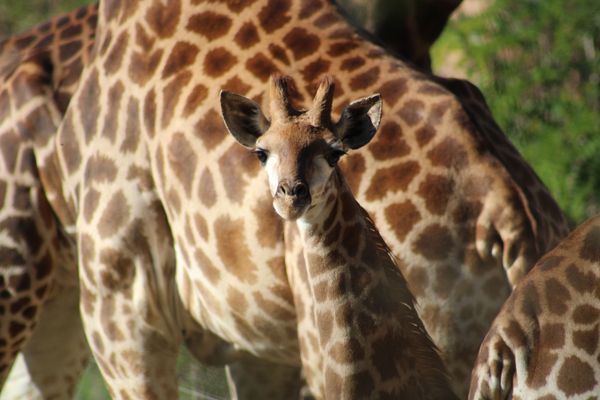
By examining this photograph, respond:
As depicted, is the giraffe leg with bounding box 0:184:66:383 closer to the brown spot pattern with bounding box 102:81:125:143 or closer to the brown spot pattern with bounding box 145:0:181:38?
the brown spot pattern with bounding box 102:81:125:143

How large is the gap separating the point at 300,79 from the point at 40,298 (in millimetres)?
1989

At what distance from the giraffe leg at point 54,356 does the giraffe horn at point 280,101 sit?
2.69 m

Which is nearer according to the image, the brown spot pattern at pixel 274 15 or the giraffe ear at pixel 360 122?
the giraffe ear at pixel 360 122

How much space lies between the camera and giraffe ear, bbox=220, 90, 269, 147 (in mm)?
5000

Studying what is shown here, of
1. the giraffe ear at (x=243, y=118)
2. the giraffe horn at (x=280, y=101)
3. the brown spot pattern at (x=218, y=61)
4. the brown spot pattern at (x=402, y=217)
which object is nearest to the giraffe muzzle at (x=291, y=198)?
the giraffe horn at (x=280, y=101)

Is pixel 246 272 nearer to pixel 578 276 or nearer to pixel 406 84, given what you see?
pixel 406 84

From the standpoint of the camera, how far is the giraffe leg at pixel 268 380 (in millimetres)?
6625

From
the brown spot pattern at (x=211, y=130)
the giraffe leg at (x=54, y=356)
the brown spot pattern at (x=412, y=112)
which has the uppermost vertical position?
the brown spot pattern at (x=412, y=112)

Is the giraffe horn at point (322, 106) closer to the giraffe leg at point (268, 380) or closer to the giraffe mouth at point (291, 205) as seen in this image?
the giraffe mouth at point (291, 205)

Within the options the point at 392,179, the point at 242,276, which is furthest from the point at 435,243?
the point at 242,276

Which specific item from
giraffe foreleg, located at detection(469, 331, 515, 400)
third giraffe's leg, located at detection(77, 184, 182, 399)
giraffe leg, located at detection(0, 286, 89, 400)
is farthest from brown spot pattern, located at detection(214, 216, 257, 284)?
giraffe leg, located at detection(0, 286, 89, 400)

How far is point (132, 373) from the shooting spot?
6180 mm

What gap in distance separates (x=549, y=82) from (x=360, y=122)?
527cm

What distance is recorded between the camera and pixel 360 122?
4.93 metres
